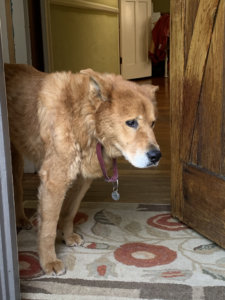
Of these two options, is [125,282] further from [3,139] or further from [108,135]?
[3,139]

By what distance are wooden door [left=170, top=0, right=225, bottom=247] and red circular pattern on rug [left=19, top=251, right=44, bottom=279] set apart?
2.51 ft

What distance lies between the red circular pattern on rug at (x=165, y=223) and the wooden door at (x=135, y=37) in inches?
220

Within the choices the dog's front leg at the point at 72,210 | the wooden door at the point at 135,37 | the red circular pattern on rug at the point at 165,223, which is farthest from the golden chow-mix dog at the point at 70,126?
the wooden door at the point at 135,37

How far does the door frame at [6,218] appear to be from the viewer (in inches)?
47.6

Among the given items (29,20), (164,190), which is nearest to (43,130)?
(164,190)

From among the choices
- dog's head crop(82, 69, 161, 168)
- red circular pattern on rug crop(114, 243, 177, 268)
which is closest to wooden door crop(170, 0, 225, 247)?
red circular pattern on rug crop(114, 243, 177, 268)

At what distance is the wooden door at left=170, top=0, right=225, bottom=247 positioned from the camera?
1666 mm

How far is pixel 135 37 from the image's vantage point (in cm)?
800

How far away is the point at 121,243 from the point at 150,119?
25.8 inches

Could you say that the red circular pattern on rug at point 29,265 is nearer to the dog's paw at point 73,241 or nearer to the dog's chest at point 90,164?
the dog's paw at point 73,241

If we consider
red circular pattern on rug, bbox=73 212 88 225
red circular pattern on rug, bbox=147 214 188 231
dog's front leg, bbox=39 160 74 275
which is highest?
dog's front leg, bbox=39 160 74 275

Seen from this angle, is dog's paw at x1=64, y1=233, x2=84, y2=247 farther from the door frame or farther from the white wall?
the white wall

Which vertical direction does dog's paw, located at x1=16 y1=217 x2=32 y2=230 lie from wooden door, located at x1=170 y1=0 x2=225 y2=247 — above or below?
below

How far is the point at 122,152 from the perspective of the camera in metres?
1.51
